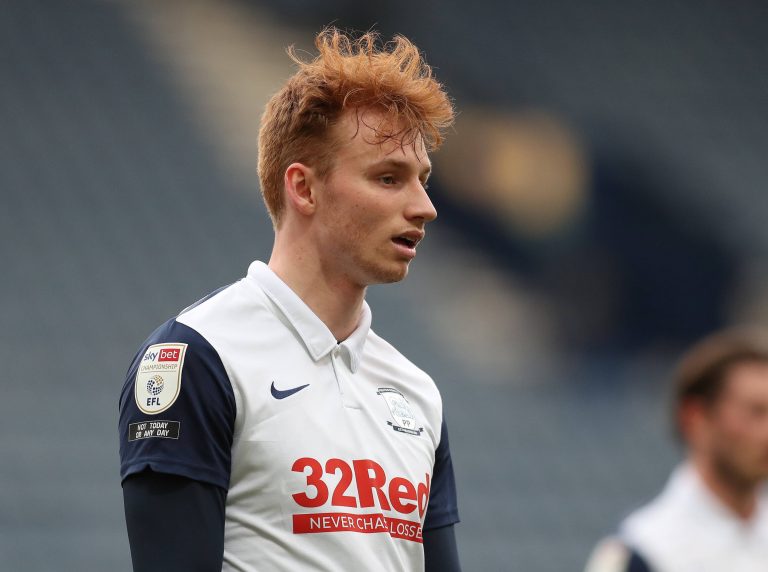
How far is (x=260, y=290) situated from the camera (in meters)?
2.42

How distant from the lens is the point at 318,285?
7.95 ft

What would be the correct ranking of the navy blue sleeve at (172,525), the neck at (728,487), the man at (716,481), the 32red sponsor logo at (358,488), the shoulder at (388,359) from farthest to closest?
the neck at (728,487), the man at (716,481), the shoulder at (388,359), the 32red sponsor logo at (358,488), the navy blue sleeve at (172,525)

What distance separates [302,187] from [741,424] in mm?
1317

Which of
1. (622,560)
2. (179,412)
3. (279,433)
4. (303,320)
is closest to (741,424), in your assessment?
(622,560)

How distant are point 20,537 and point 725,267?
6.07 metres

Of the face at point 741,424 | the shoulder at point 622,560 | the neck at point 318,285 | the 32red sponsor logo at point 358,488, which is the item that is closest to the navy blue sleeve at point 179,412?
the 32red sponsor logo at point 358,488

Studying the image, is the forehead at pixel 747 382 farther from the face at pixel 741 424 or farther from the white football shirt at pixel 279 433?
the white football shirt at pixel 279 433

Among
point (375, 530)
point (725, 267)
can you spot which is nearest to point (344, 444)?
point (375, 530)

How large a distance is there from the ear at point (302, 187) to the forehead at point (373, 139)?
7 centimetres

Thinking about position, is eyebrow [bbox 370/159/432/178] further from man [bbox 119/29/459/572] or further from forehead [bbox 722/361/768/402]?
forehead [bbox 722/361/768/402]

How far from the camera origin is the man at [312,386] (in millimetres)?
2115

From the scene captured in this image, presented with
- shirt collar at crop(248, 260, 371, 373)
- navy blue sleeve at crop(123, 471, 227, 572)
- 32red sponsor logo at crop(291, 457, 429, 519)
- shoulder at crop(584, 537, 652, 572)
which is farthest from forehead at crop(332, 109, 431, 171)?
→ shoulder at crop(584, 537, 652, 572)

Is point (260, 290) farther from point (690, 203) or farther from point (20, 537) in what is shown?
point (690, 203)

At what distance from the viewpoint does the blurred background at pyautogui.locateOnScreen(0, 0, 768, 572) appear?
8648mm
